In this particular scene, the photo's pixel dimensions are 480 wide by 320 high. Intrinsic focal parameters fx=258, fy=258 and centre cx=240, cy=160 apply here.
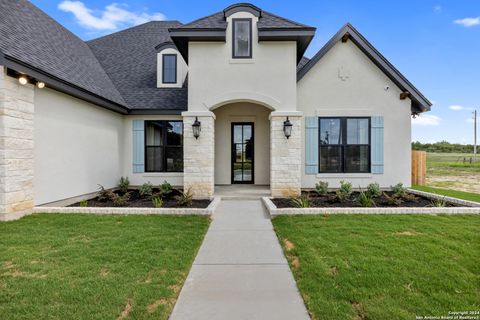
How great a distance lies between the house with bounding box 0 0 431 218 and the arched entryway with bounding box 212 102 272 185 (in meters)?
0.04

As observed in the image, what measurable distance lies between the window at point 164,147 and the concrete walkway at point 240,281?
220 inches

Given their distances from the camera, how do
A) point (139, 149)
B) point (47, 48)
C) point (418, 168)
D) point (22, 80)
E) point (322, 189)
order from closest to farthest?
point (22, 80)
point (47, 48)
point (322, 189)
point (139, 149)
point (418, 168)

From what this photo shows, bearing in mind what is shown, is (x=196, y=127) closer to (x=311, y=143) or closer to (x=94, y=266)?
(x=311, y=143)

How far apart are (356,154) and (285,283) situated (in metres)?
7.93

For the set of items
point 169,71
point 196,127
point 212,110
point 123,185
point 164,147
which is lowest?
point 123,185

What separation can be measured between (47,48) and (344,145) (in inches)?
415

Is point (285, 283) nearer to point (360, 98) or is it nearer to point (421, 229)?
point (421, 229)

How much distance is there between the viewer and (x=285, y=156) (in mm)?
8391

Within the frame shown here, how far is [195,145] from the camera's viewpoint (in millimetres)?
8453

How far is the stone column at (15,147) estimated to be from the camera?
227 inches

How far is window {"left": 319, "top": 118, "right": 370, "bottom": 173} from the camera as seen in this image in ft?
32.9

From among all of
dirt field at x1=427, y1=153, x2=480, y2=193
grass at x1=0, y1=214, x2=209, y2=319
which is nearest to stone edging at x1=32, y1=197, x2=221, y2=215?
grass at x1=0, y1=214, x2=209, y2=319

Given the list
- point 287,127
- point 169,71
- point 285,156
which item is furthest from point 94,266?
point 169,71

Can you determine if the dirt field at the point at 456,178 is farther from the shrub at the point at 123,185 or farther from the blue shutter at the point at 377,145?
the shrub at the point at 123,185
